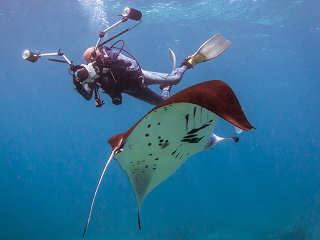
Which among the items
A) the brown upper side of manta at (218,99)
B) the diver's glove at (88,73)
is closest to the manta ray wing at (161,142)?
the brown upper side of manta at (218,99)

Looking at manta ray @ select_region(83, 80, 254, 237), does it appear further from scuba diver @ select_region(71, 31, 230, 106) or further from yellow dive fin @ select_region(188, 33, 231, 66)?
yellow dive fin @ select_region(188, 33, 231, 66)

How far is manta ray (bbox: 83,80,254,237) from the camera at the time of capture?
164cm

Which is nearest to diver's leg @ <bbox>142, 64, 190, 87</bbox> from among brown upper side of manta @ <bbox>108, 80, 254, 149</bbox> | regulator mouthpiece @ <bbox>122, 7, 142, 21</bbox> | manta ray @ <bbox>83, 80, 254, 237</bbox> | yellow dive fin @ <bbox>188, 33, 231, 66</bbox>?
yellow dive fin @ <bbox>188, 33, 231, 66</bbox>

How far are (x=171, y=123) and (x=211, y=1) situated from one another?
1689cm

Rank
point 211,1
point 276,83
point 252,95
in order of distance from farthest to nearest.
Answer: point 252,95 → point 276,83 → point 211,1

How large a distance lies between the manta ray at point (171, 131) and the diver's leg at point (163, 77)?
195cm

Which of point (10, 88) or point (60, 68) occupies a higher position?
point (60, 68)

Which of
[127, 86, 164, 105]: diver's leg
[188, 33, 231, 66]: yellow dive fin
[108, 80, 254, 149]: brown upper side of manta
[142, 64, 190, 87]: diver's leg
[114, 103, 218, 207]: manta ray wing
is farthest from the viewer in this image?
[188, 33, 231, 66]: yellow dive fin

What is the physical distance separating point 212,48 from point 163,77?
1.20 metres

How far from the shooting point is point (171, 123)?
221 centimetres

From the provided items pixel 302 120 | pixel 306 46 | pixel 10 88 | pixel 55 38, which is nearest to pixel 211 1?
pixel 55 38

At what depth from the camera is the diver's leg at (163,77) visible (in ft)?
15.1

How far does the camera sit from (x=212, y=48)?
4934 millimetres

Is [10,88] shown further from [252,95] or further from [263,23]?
[252,95]
